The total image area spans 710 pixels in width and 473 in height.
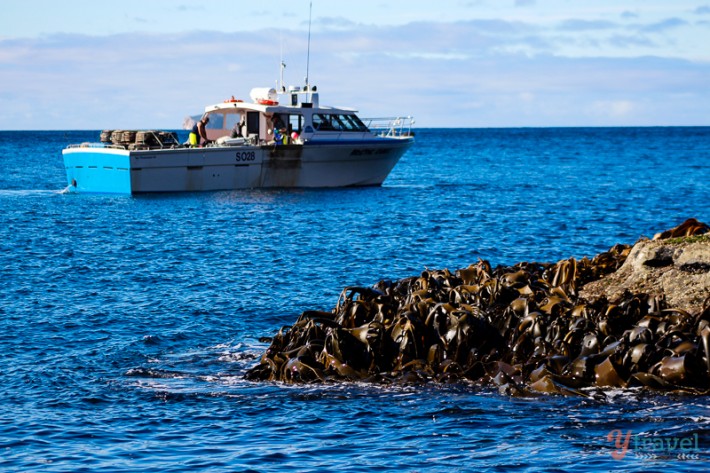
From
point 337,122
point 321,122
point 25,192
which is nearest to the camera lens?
point 321,122

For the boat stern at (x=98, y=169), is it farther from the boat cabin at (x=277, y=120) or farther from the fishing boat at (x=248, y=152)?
the boat cabin at (x=277, y=120)

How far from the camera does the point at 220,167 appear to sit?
127 feet

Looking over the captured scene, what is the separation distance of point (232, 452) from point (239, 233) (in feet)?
66.9

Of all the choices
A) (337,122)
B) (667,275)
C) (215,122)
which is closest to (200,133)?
(215,122)

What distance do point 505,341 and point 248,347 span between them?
4127 mm

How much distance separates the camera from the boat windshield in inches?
1597

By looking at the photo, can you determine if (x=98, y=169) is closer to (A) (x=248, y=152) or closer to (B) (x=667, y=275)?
(A) (x=248, y=152)

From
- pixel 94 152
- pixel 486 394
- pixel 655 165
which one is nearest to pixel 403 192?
pixel 94 152

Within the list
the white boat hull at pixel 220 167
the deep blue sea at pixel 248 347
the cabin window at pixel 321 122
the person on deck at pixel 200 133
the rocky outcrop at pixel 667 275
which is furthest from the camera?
the cabin window at pixel 321 122

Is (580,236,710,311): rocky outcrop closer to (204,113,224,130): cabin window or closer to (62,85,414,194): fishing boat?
(62,85,414,194): fishing boat

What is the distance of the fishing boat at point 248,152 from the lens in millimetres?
37688

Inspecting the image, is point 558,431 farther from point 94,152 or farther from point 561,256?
point 94,152

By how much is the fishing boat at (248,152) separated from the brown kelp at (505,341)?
25.9 m

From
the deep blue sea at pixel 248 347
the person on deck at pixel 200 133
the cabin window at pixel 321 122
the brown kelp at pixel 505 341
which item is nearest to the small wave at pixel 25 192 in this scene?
the deep blue sea at pixel 248 347
